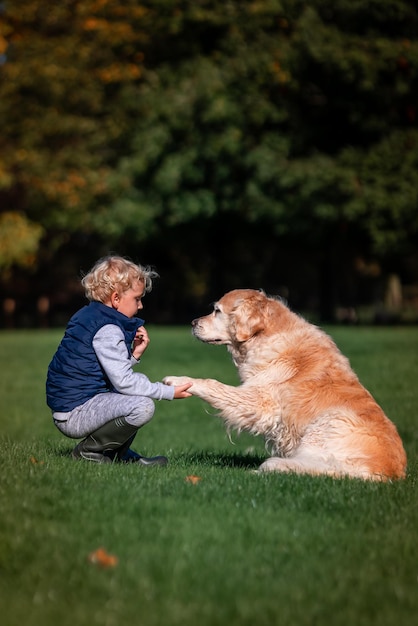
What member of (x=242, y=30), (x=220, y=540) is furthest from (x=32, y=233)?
(x=220, y=540)

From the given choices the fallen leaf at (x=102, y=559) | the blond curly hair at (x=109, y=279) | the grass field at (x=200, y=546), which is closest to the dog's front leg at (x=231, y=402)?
the grass field at (x=200, y=546)

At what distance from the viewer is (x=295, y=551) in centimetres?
439

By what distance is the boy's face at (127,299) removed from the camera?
655cm

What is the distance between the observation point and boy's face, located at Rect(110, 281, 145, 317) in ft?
21.5

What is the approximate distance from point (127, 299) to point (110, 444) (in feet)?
3.61

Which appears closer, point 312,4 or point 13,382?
point 13,382

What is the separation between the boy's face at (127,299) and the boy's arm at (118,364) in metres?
0.24

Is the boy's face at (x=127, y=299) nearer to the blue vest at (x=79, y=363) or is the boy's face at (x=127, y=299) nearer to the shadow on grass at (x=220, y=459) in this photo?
the blue vest at (x=79, y=363)

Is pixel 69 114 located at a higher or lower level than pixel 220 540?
higher

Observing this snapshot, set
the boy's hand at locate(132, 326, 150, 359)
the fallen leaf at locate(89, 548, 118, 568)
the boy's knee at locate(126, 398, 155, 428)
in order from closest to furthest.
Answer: the fallen leaf at locate(89, 548, 118, 568)
the boy's knee at locate(126, 398, 155, 428)
the boy's hand at locate(132, 326, 150, 359)

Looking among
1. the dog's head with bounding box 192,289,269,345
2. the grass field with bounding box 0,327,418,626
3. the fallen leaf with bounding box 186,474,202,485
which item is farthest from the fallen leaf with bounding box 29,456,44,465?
the dog's head with bounding box 192,289,269,345

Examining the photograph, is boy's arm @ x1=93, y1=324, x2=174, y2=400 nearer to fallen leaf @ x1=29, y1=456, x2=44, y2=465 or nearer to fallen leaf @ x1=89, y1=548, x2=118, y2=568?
fallen leaf @ x1=29, y1=456, x2=44, y2=465

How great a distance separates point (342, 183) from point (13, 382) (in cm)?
1525

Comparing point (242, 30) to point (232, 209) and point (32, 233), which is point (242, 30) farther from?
point (32, 233)
